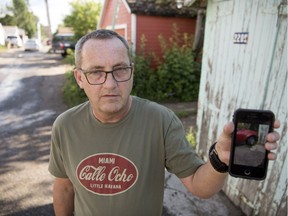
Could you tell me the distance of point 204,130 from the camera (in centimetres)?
471

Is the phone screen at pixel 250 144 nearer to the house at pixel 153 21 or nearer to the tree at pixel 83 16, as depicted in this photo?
the house at pixel 153 21

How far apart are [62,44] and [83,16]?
152 inches

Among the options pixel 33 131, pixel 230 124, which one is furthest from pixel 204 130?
pixel 33 131

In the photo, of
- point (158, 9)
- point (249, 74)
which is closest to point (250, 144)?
point (249, 74)

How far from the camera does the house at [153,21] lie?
993 centimetres

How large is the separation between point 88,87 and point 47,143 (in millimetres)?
4844

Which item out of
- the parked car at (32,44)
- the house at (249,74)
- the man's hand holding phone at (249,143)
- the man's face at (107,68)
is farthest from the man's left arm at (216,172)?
the parked car at (32,44)

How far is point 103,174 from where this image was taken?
1.59 m

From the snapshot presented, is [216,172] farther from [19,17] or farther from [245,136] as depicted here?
[19,17]

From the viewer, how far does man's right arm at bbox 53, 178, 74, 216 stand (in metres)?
1.91

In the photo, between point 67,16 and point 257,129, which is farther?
point 67,16

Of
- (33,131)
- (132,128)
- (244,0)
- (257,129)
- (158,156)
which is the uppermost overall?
(244,0)

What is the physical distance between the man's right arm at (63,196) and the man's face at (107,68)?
703mm

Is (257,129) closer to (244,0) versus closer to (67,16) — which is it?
(244,0)
